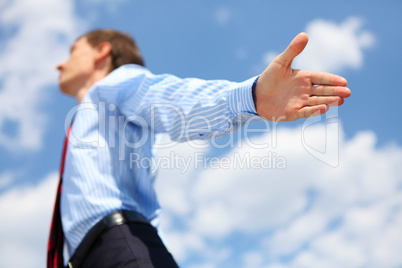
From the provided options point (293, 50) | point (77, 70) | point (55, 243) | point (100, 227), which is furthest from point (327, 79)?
point (77, 70)

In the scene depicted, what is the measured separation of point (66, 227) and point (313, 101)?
149 centimetres

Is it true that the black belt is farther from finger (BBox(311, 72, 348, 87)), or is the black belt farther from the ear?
the ear

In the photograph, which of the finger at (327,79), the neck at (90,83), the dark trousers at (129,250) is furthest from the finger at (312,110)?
the neck at (90,83)

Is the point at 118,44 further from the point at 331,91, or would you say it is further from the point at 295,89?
the point at 331,91

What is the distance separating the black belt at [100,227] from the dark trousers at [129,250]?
0.07ft

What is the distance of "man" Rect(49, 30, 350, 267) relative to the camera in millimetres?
1560

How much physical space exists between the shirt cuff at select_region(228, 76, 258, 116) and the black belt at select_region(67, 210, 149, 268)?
786 millimetres

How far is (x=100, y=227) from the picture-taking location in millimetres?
1887

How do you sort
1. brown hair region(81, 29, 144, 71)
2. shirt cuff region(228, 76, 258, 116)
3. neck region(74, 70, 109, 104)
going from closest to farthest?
shirt cuff region(228, 76, 258, 116) < neck region(74, 70, 109, 104) < brown hair region(81, 29, 144, 71)

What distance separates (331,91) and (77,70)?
2.08 m

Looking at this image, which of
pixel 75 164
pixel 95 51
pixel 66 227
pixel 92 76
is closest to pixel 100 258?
pixel 66 227

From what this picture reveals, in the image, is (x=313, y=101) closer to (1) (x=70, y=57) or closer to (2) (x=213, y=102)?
(2) (x=213, y=102)

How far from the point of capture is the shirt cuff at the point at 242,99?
1.66 meters

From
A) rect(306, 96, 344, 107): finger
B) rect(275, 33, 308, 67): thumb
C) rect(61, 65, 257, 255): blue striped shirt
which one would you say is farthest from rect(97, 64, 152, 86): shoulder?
rect(306, 96, 344, 107): finger
